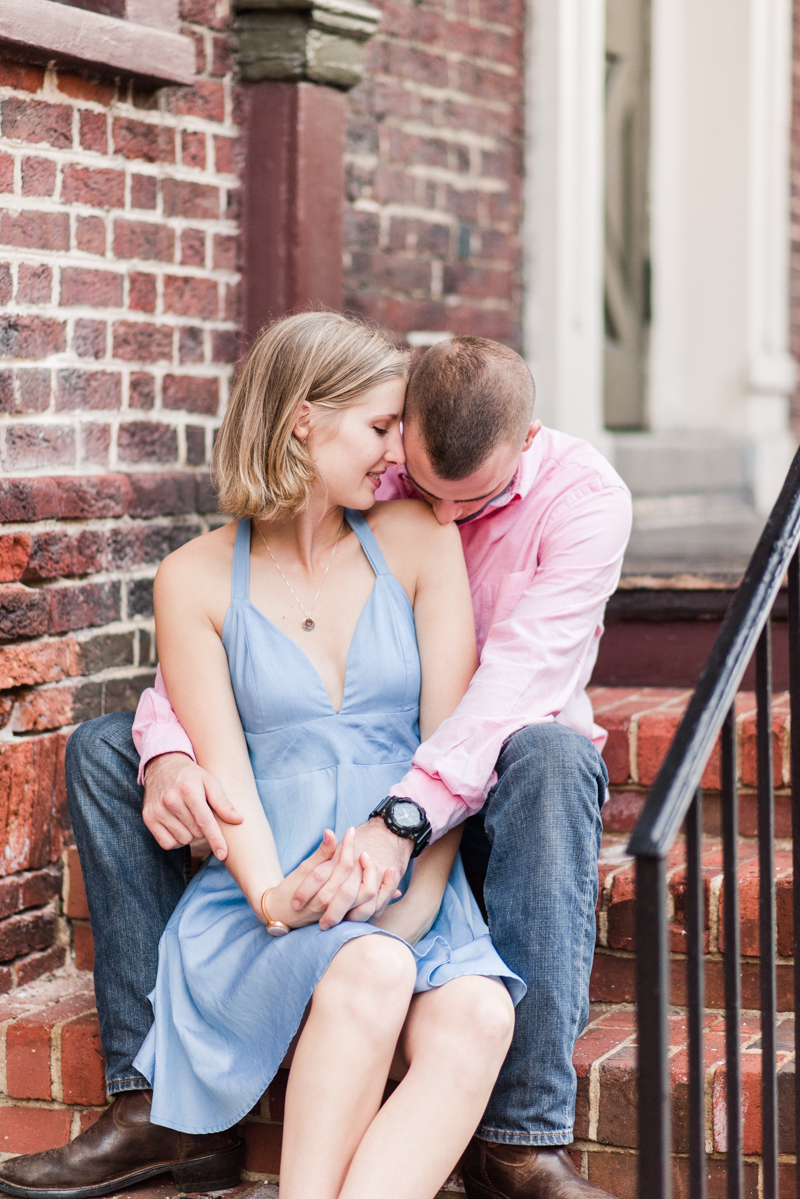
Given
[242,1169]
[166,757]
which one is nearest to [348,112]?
[166,757]

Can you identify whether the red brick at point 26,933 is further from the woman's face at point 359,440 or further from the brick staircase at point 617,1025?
the woman's face at point 359,440

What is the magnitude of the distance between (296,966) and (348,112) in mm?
2357

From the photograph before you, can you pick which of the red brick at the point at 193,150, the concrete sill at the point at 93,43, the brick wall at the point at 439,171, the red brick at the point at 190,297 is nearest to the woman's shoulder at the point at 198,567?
the red brick at the point at 190,297

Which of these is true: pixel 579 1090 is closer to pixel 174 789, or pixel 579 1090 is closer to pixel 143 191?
pixel 174 789

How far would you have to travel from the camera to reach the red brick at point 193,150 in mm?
3029

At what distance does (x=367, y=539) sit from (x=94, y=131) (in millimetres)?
1141

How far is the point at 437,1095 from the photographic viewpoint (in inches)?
73.2

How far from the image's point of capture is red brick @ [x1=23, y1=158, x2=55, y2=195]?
2.63 m

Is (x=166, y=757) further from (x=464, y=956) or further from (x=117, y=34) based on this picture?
(x=117, y=34)

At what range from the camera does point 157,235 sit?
2.97 meters

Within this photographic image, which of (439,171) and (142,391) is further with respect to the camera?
(439,171)

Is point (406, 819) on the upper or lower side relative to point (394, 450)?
lower

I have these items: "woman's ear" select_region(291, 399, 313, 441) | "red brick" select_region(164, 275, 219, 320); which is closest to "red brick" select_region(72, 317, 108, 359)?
"red brick" select_region(164, 275, 219, 320)

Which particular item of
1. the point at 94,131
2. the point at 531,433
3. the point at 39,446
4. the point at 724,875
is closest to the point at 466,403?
the point at 531,433
